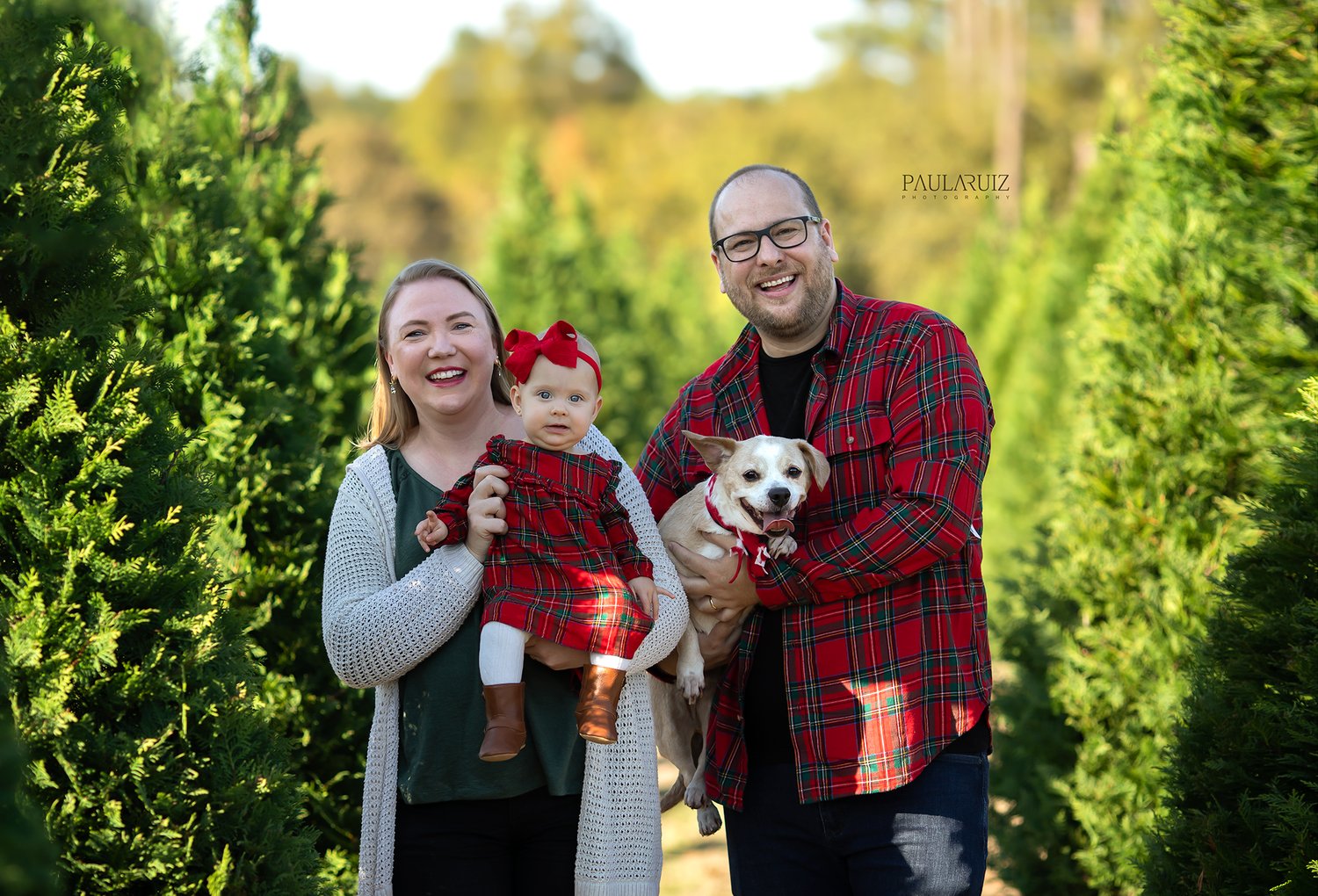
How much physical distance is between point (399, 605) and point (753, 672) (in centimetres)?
114

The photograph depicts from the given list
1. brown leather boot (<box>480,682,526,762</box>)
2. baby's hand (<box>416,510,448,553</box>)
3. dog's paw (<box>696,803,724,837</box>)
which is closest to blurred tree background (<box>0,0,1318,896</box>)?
baby's hand (<box>416,510,448,553</box>)

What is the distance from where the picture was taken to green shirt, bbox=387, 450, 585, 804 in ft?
10.6

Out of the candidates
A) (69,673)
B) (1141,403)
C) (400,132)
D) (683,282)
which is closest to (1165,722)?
(1141,403)

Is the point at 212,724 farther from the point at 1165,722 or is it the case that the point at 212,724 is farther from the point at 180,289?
the point at 1165,722

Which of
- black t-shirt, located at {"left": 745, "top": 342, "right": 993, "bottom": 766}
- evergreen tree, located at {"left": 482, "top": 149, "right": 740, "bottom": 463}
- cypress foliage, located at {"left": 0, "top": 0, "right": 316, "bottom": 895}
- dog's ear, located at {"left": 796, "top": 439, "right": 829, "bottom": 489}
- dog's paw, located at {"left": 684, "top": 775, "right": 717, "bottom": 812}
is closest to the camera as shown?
cypress foliage, located at {"left": 0, "top": 0, "right": 316, "bottom": 895}

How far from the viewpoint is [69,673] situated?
3.02m

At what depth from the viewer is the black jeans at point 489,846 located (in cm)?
323

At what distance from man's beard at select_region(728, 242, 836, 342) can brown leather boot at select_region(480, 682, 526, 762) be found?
1340 millimetres

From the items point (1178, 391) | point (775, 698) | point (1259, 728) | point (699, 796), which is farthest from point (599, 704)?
point (1178, 391)

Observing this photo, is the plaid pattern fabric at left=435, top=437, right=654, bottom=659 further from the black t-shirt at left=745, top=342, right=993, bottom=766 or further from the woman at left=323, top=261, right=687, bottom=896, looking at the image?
the black t-shirt at left=745, top=342, right=993, bottom=766

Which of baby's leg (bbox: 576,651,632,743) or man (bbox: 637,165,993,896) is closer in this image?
baby's leg (bbox: 576,651,632,743)

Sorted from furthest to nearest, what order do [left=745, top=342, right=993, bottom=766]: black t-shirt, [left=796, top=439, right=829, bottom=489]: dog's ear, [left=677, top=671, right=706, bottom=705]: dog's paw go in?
1. [left=677, top=671, right=706, bottom=705]: dog's paw
2. [left=796, top=439, right=829, bottom=489]: dog's ear
3. [left=745, top=342, right=993, bottom=766]: black t-shirt

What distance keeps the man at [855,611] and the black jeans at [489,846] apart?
634mm

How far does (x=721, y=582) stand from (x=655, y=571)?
29 centimetres
